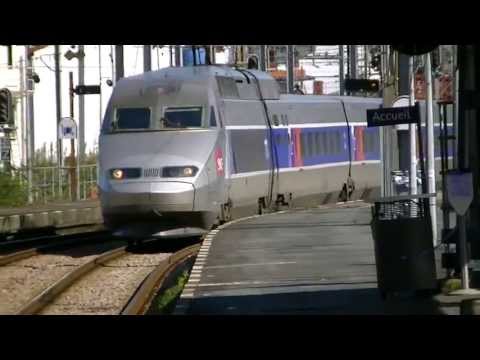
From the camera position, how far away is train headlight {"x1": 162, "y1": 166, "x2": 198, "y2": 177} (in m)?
23.8

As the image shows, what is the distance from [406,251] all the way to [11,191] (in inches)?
1116

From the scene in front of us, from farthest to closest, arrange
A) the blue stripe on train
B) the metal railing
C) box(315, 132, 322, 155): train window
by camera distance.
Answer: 1. the metal railing
2. box(315, 132, 322, 155): train window
3. the blue stripe on train

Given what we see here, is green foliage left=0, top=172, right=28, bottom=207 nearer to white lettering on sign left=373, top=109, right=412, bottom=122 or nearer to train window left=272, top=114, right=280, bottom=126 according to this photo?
train window left=272, top=114, right=280, bottom=126

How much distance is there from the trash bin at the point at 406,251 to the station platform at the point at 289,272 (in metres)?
0.26

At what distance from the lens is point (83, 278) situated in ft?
70.7

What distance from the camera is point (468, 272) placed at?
15.0 meters

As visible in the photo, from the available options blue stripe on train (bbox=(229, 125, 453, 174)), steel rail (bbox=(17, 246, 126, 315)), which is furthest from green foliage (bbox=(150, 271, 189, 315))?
blue stripe on train (bbox=(229, 125, 453, 174))

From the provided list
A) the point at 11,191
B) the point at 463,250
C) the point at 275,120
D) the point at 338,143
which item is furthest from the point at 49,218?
the point at 463,250

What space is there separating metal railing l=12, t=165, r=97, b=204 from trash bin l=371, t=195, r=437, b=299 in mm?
28609

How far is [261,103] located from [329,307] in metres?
15.0
